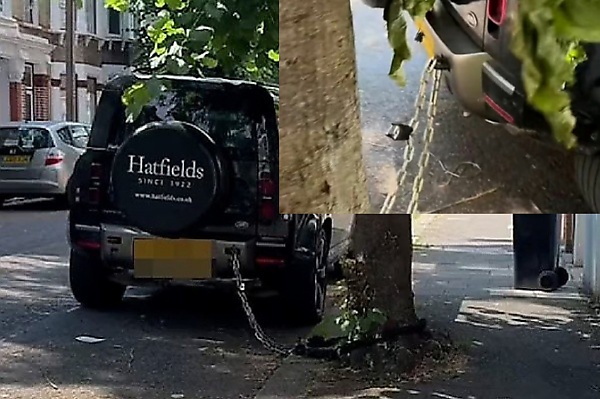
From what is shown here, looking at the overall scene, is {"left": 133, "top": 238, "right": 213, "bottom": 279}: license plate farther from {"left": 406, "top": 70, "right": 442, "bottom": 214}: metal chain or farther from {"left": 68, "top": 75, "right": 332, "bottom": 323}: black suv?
{"left": 406, "top": 70, "right": 442, "bottom": 214}: metal chain

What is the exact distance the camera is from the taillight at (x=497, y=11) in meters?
1.82

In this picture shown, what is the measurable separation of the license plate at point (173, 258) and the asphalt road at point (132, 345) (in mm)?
467

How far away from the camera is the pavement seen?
583cm

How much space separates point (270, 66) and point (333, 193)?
1.89 meters

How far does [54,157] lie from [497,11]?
1603 cm

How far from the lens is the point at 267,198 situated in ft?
23.4

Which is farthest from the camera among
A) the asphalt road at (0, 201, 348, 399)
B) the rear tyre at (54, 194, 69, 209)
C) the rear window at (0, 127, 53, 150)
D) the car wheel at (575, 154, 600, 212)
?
the rear tyre at (54, 194, 69, 209)

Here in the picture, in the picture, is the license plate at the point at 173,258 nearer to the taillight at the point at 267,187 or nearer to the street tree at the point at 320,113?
the taillight at the point at 267,187

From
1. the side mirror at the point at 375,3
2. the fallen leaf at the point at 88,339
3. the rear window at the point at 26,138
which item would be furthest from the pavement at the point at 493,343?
the rear window at the point at 26,138

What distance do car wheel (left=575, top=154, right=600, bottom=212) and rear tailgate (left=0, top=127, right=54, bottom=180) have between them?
1537 cm

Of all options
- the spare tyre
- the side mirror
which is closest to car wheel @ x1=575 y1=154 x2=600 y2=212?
the side mirror

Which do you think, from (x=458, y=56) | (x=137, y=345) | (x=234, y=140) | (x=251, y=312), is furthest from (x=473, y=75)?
(x=137, y=345)

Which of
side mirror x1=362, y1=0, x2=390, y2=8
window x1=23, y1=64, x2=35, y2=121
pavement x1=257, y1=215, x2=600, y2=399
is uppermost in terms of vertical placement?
window x1=23, y1=64, x2=35, y2=121

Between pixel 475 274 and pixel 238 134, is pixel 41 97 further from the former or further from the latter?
pixel 238 134
